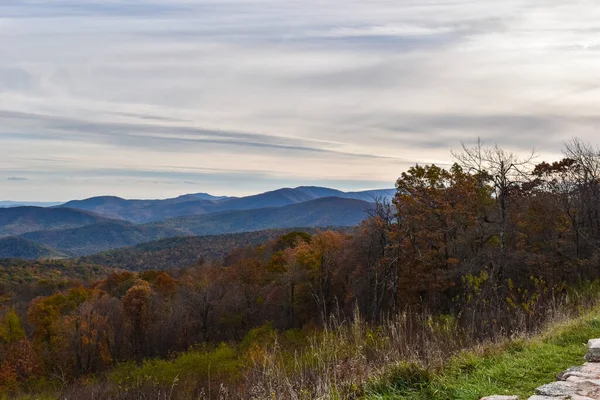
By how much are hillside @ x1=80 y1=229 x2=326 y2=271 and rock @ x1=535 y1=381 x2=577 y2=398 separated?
411ft

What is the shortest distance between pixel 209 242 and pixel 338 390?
16027 centimetres

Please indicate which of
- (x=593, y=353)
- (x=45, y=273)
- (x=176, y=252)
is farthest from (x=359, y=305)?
(x=176, y=252)

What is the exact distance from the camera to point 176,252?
152125 millimetres

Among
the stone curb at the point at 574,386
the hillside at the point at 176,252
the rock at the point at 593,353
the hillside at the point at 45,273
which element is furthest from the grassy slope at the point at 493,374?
the hillside at the point at 176,252

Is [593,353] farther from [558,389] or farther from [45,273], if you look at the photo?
[45,273]

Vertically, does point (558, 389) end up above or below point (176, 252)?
above

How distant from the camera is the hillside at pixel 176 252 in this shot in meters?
135

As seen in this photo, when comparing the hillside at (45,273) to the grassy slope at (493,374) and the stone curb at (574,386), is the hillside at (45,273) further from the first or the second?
the stone curb at (574,386)

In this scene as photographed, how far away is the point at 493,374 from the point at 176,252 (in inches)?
6132

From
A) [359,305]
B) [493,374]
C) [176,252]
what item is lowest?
[176,252]

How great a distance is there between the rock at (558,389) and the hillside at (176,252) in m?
125

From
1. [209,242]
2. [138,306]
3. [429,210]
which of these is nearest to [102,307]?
[138,306]

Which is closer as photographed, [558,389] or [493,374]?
[558,389]

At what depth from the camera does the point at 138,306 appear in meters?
40.8
